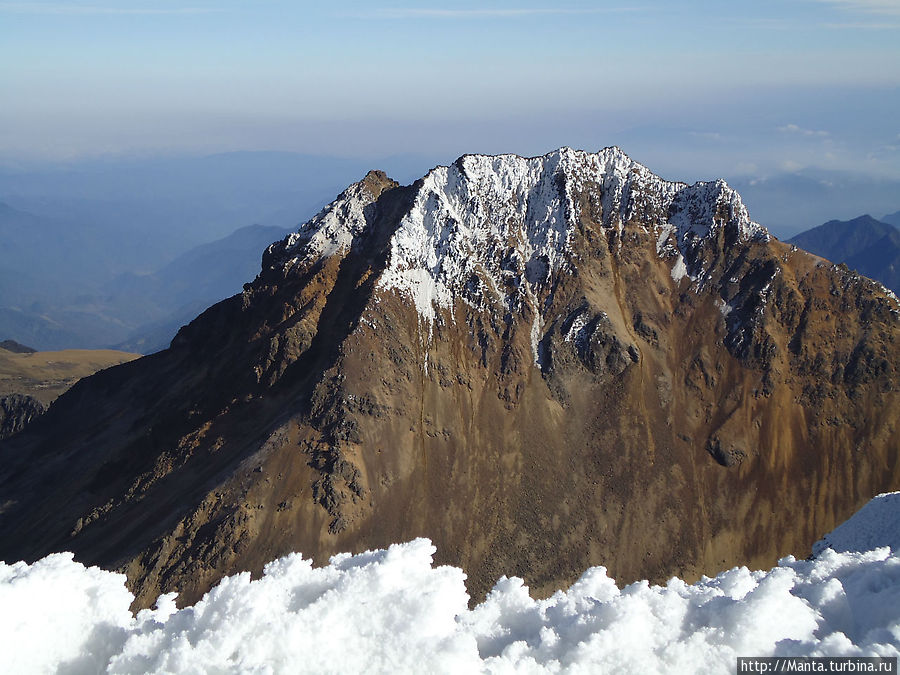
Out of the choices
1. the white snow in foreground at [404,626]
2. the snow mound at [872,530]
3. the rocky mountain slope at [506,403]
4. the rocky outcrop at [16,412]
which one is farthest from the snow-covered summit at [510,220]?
the white snow in foreground at [404,626]

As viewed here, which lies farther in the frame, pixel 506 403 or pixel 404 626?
pixel 506 403

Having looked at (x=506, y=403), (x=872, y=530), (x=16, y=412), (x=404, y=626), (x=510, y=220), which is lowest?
(x=16, y=412)

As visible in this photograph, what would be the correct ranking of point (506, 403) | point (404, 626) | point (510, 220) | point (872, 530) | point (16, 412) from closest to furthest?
point (404, 626) < point (872, 530) < point (506, 403) < point (510, 220) < point (16, 412)

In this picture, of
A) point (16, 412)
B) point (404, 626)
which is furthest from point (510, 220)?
point (16, 412)

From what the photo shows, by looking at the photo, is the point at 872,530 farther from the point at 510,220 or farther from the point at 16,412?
the point at 16,412

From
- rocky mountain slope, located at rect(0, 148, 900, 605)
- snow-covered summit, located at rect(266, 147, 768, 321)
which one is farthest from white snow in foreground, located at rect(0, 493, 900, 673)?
snow-covered summit, located at rect(266, 147, 768, 321)

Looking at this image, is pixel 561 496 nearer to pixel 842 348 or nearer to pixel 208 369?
pixel 842 348
